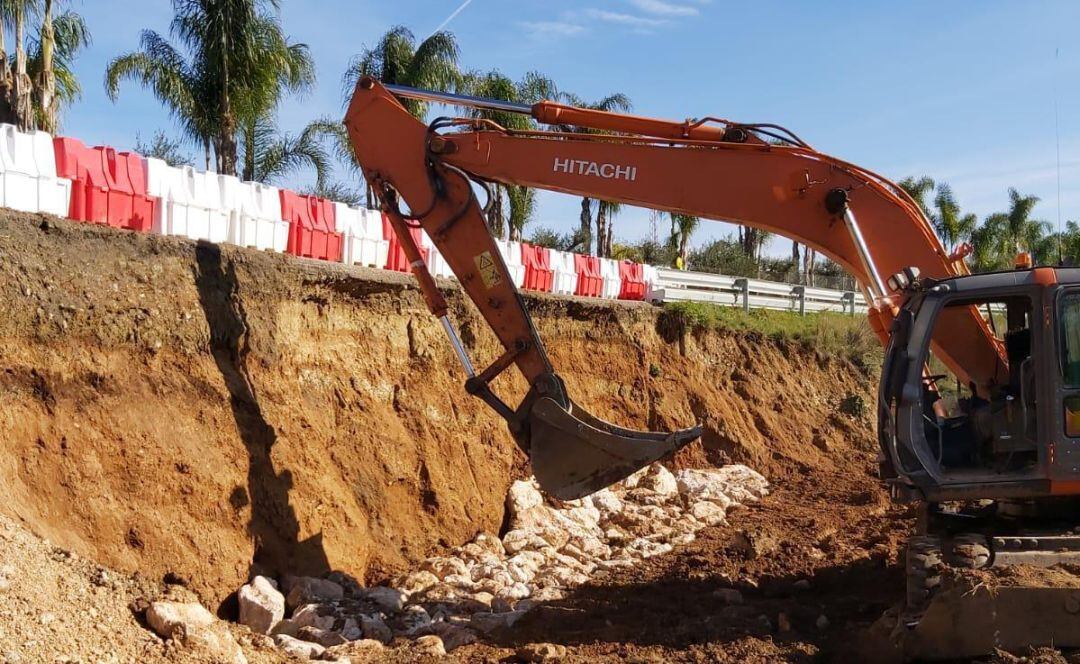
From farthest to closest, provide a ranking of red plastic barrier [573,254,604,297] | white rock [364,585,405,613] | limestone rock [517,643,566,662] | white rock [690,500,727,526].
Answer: red plastic barrier [573,254,604,297], white rock [690,500,727,526], white rock [364,585,405,613], limestone rock [517,643,566,662]

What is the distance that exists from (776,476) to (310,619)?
9.52 m

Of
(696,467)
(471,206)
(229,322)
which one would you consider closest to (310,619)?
(229,322)

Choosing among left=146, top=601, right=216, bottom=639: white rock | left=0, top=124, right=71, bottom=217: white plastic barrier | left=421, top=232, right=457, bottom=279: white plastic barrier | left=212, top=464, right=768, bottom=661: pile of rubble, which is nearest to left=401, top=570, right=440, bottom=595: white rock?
left=212, top=464, right=768, bottom=661: pile of rubble

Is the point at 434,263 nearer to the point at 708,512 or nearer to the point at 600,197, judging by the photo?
the point at 708,512

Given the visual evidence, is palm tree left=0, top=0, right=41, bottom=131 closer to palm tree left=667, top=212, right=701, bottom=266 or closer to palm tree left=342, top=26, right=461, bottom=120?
palm tree left=342, top=26, right=461, bottom=120

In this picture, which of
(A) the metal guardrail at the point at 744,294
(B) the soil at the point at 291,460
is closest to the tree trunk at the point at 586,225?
(A) the metal guardrail at the point at 744,294

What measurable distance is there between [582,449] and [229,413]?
3.42m

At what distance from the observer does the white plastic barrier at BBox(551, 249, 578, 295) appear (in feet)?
59.1

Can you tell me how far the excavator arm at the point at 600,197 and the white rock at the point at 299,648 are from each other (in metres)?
2.27

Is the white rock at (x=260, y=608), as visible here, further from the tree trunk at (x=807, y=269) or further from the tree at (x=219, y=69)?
the tree trunk at (x=807, y=269)

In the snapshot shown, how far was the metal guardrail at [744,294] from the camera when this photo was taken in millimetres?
20953

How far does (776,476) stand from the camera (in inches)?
632

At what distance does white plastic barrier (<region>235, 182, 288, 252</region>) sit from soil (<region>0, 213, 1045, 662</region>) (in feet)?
2.05

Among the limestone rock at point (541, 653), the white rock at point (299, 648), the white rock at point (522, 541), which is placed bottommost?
the white rock at point (299, 648)
